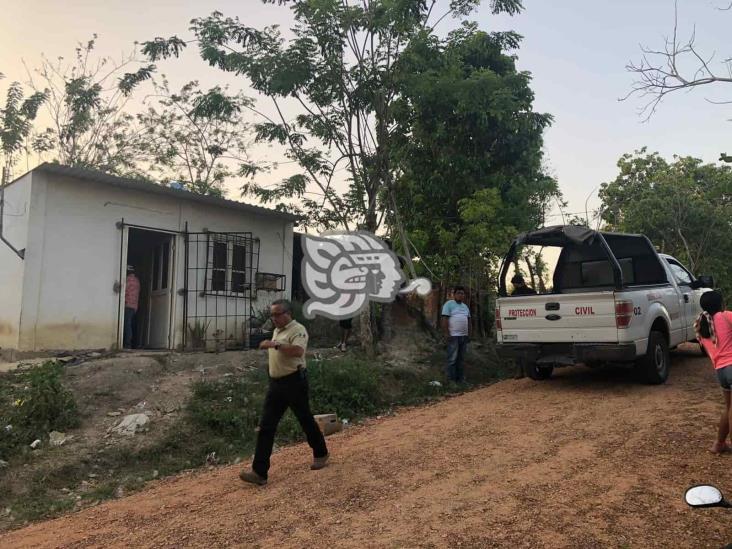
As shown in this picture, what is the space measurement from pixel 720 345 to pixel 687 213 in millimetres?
19178

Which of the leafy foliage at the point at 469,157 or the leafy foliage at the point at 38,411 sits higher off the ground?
the leafy foliage at the point at 469,157

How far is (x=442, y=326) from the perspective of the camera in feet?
40.0

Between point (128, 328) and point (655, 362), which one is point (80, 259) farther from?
point (655, 362)

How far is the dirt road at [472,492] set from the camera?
3.55 meters

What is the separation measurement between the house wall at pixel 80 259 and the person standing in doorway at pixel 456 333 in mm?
5116

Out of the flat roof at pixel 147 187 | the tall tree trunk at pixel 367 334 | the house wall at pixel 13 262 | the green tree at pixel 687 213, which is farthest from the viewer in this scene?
the green tree at pixel 687 213

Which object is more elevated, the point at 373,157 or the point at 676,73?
the point at 373,157

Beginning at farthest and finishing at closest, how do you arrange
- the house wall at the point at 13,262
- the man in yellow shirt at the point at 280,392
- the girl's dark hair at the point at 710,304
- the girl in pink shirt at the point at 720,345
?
the house wall at the point at 13,262 → the man in yellow shirt at the point at 280,392 → the girl's dark hair at the point at 710,304 → the girl in pink shirt at the point at 720,345

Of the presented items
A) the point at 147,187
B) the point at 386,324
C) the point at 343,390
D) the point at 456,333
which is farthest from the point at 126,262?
the point at 456,333

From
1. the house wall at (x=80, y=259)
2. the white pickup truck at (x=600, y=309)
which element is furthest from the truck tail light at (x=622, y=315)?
the house wall at (x=80, y=259)

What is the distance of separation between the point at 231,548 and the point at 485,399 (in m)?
5.03

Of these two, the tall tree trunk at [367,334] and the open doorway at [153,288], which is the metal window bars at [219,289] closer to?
the open doorway at [153,288]

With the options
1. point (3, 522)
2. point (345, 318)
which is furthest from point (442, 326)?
point (3, 522)

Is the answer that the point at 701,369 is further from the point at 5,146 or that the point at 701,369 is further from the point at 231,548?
the point at 5,146
